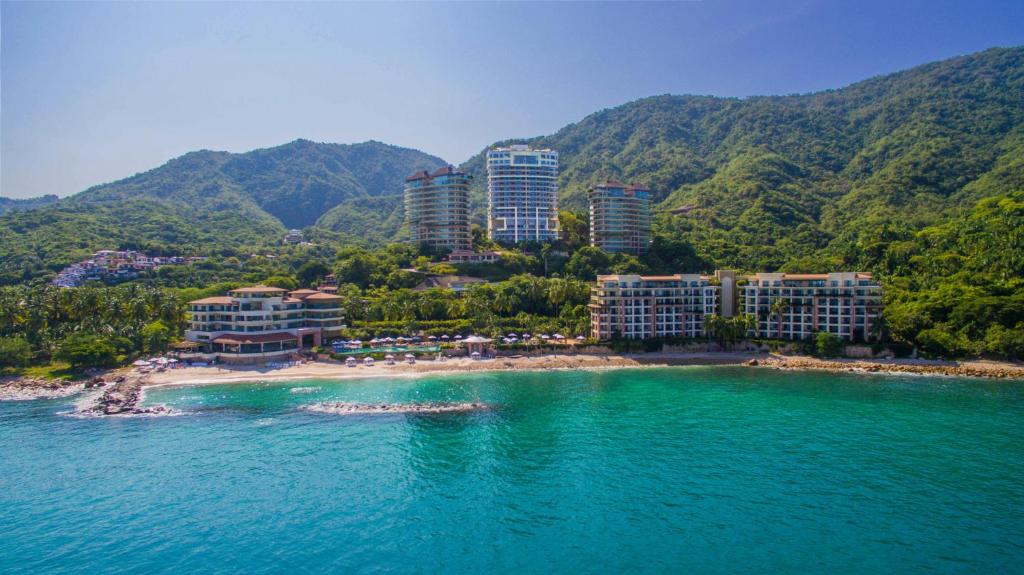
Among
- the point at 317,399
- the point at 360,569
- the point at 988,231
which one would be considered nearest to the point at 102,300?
the point at 317,399

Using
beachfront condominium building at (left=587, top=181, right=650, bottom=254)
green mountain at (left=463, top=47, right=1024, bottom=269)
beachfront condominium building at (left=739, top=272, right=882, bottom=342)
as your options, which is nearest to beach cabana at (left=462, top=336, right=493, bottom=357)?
beachfront condominium building at (left=739, top=272, right=882, bottom=342)

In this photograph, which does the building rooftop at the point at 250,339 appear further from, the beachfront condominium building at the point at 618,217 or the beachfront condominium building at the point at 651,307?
the beachfront condominium building at the point at 618,217

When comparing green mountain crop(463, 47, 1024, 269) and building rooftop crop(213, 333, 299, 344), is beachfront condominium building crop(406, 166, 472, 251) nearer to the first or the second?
green mountain crop(463, 47, 1024, 269)

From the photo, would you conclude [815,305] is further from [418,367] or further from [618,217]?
[618,217]

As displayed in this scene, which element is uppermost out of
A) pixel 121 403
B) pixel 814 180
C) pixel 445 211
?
pixel 814 180

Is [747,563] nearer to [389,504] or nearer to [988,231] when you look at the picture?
[389,504]

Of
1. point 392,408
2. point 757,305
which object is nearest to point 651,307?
point 757,305
